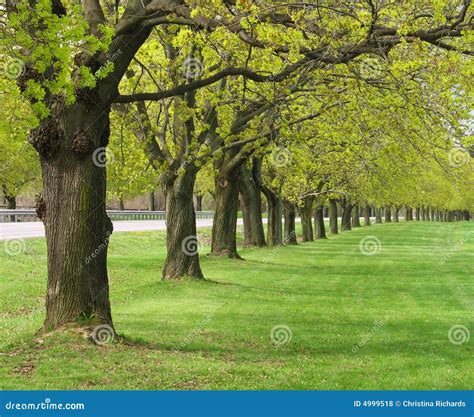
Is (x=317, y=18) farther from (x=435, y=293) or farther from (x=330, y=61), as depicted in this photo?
(x=435, y=293)

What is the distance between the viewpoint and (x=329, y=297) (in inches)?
833

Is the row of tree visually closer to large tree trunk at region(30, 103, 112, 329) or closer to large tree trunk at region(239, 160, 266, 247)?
large tree trunk at region(30, 103, 112, 329)

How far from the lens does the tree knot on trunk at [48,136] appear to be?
11898 mm

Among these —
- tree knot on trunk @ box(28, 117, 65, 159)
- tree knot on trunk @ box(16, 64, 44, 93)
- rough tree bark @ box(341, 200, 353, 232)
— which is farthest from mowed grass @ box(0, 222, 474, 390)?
rough tree bark @ box(341, 200, 353, 232)

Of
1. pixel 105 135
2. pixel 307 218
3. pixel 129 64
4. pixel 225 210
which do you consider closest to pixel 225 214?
pixel 225 210

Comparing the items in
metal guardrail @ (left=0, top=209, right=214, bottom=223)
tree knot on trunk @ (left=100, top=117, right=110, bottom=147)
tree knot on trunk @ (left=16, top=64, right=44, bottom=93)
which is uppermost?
tree knot on trunk @ (left=16, top=64, right=44, bottom=93)

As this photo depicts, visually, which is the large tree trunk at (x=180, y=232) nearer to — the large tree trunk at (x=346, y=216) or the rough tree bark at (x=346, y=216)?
the rough tree bark at (x=346, y=216)

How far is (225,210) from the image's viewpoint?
32.0 metres

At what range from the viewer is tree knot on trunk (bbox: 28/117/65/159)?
39.0 feet

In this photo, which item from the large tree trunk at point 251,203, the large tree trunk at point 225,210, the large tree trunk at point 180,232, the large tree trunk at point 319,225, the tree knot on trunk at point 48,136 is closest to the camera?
the tree knot on trunk at point 48,136

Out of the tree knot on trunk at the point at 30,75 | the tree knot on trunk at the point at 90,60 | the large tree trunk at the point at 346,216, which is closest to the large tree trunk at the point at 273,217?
the large tree trunk at the point at 346,216

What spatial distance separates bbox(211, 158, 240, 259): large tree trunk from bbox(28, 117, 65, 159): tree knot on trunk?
761 inches

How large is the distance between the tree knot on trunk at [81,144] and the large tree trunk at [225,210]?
63.2 ft
